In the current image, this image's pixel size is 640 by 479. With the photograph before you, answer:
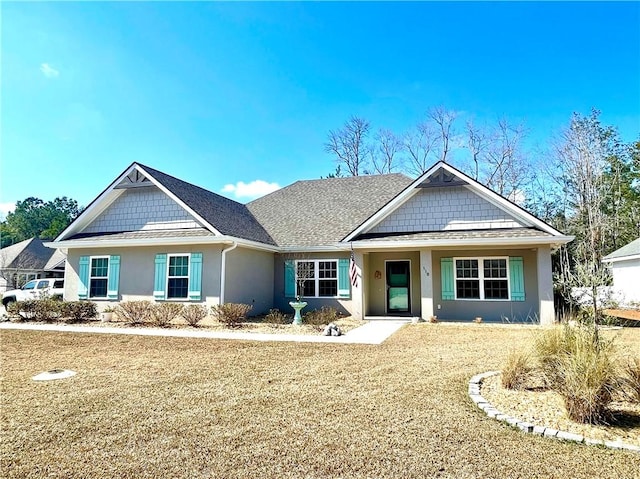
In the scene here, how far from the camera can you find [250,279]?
48.8ft

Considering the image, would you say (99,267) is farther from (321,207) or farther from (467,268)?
(467,268)

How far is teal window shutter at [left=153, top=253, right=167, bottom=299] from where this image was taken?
47.0 ft

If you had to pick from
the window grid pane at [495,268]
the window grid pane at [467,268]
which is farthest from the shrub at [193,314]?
the window grid pane at [495,268]

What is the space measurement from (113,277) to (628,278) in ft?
81.6

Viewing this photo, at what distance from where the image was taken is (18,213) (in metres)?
60.5

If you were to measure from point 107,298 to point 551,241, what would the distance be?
1582 centimetres

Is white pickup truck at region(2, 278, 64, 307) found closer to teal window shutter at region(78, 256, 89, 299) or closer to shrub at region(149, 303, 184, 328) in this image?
teal window shutter at region(78, 256, 89, 299)

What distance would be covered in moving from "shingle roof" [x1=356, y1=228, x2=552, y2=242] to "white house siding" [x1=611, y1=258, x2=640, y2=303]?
36.0ft

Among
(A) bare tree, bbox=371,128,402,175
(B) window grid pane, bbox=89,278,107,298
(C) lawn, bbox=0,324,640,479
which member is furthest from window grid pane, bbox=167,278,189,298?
(A) bare tree, bbox=371,128,402,175

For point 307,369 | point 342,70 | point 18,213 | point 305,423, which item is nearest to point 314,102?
point 342,70

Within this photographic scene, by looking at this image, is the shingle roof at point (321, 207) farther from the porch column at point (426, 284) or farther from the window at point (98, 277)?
the window at point (98, 277)

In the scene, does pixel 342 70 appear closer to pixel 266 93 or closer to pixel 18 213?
pixel 266 93

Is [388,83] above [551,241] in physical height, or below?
above

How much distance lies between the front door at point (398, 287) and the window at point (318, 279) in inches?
85.2
